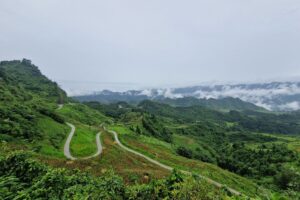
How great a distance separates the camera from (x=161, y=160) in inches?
2687

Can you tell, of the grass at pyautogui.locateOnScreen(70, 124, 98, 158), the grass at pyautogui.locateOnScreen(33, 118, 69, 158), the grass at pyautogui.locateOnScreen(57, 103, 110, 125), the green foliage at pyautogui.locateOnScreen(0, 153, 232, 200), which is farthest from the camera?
the grass at pyautogui.locateOnScreen(57, 103, 110, 125)

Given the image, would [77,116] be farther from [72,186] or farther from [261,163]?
[72,186]

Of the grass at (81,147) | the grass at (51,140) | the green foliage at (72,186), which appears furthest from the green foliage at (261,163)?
the green foliage at (72,186)

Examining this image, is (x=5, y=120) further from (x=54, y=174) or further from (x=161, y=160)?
(x=54, y=174)

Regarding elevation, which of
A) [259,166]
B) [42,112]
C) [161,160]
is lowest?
[259,166]

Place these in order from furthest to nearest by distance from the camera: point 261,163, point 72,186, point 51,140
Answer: point 261,163
point 51,140
point 72,186

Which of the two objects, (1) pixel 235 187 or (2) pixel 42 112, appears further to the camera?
(2) pixel 42 112

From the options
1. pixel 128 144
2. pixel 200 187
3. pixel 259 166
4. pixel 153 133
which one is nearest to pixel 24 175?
pixel 200 187

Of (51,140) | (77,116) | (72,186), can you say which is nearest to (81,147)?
(51,140)

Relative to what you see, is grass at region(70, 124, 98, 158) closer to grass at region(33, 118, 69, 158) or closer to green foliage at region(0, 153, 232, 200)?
grass at region(33, 118, 69, 158)

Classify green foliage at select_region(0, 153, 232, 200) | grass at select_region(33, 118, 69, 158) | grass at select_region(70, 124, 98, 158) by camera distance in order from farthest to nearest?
grass at select_region(70, 124, 98, 158)
grass at select_region(33, 118, 69, 158)
green foliage at select_region(0, 153, 232, 200)

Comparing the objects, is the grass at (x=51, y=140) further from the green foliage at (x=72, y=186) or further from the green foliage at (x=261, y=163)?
the green foliage at (x=261, y=163)

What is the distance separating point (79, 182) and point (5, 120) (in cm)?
5182

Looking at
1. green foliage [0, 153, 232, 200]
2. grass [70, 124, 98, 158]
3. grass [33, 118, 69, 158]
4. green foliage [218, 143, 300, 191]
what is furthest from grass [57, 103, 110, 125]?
green foliage [0, 153, 232, 200]
